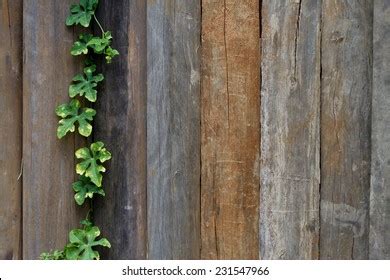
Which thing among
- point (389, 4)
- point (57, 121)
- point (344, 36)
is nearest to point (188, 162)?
point (57, 121)

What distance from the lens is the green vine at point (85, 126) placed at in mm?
2088

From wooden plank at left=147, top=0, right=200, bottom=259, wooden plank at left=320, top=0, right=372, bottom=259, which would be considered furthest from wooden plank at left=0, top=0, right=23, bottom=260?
wooden plank at left=320, top=0, right=372, bottom=259

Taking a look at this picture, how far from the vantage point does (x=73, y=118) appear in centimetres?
211

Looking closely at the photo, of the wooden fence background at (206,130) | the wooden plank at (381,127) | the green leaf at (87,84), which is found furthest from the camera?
the green leaf at (87,84)

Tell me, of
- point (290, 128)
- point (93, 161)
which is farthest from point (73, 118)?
point (290, 128)

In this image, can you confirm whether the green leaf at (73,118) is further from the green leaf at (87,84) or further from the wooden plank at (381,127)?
the wooden plank at (381,127)

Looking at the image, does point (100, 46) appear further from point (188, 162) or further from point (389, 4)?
point (389, 4)

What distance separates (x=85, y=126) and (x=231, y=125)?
0.56 m

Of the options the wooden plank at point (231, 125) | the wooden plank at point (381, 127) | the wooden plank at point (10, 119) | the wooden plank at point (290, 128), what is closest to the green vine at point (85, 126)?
the wooden plank at point (10, 119)

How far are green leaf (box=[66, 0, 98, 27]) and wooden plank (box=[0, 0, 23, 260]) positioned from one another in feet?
0.70

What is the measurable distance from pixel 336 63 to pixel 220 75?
0.43 m

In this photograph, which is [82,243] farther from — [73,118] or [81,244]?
[73,118]

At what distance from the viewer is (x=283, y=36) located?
2.02m

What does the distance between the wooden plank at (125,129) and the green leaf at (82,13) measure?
0.17 ft
